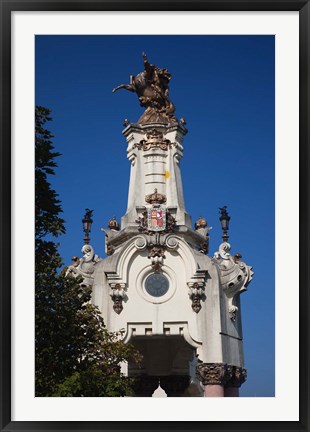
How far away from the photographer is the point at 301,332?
11.5 m

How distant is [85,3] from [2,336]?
5.00 m

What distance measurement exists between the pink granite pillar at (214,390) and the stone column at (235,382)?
0.68 meters

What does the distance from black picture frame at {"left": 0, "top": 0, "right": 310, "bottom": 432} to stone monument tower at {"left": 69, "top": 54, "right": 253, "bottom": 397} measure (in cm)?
1485

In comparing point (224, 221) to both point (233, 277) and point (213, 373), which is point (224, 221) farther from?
point (213, 373)

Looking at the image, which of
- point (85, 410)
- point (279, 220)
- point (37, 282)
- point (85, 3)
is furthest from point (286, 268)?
point (37, 282)

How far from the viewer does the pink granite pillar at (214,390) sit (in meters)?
25.9

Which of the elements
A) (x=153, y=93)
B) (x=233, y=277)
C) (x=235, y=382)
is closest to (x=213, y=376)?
(x=235, y=382)

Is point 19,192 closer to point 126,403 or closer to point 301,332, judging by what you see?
point 126,403

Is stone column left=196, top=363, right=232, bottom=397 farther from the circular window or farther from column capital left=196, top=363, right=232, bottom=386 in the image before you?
the circular window

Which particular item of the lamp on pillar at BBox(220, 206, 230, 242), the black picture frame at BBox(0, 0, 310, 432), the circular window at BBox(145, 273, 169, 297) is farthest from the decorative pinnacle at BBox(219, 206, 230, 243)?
the black picture frame at BBox(0, 0, 310, 432)

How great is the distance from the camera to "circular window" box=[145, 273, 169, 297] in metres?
27.5

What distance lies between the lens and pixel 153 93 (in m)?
30.8

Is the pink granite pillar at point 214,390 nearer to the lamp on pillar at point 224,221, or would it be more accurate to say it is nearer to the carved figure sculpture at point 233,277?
the carved figure sculpture at point 233,277

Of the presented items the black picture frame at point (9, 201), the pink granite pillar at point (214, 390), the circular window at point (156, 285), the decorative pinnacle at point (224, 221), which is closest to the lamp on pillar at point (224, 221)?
the decorative pinnacle at point (224, 221)
